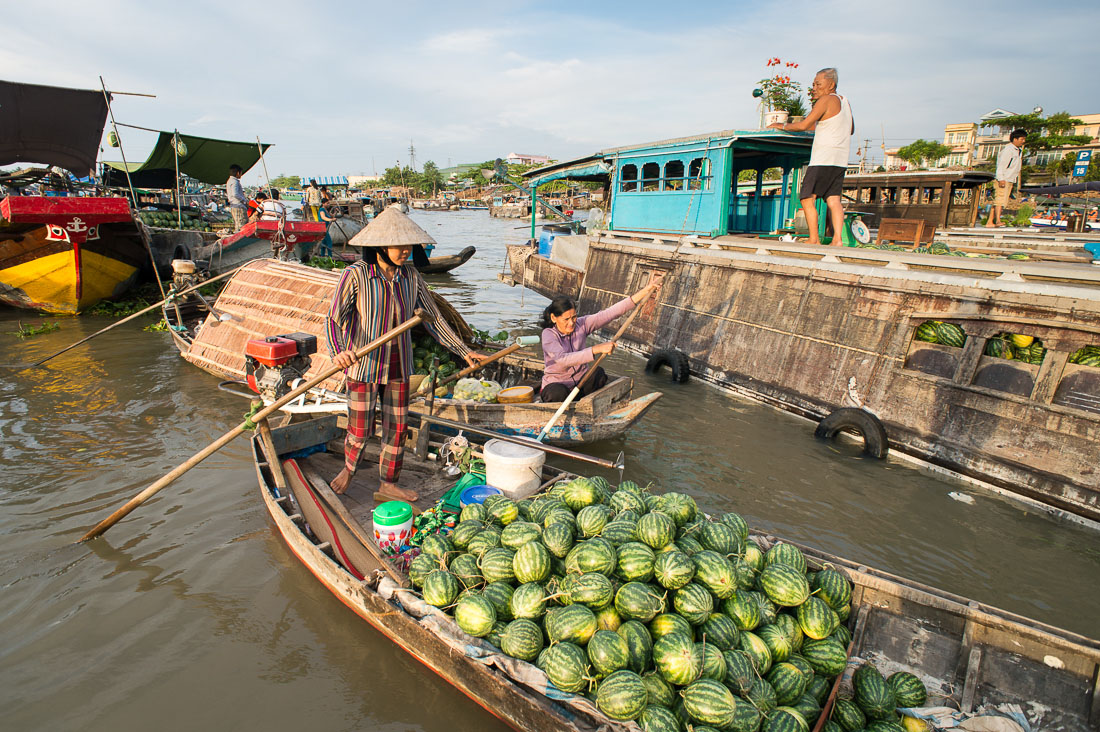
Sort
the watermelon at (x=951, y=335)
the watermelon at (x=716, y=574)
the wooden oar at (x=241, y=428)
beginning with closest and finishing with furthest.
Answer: the watermelon at (x=716, y=574) → the wooden oar at (x=241, y=428) → the watermelon at (x=951, y=335)

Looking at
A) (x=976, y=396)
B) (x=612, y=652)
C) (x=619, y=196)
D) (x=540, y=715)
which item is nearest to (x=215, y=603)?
(x=540, y=715)

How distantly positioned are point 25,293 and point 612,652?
1676cm

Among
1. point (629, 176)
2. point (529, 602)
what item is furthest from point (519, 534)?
point (629, 176)

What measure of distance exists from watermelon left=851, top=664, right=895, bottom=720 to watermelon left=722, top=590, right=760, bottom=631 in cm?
65

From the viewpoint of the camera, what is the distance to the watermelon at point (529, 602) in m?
3.01

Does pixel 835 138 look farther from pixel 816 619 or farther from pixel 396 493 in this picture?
pixel 396 493

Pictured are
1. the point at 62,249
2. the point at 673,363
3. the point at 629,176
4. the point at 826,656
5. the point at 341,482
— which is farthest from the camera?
the point at 629,176

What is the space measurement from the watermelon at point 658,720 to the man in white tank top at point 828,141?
899cm

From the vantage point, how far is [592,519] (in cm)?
341

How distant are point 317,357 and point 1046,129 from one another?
188 feet

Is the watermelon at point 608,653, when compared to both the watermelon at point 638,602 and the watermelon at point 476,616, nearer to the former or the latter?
the watermelon at point 638,602

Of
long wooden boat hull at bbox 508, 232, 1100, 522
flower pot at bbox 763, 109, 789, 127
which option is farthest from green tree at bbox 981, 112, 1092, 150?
long wooden boat hull at bbox 508, 232, 1100, 522

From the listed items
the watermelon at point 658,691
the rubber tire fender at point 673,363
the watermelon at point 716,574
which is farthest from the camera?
the rubber tire fender at point 673,363

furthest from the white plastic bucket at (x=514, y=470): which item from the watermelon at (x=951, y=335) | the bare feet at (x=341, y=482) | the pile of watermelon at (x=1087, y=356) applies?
the pile of watermelon at (x=1087, y=356)
